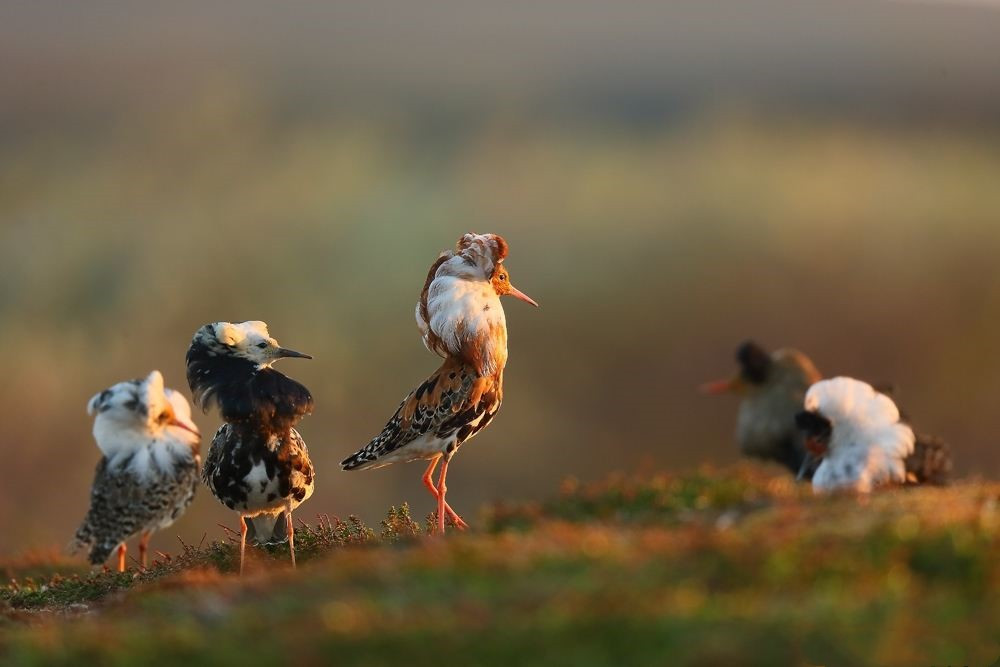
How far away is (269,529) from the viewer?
13.9m

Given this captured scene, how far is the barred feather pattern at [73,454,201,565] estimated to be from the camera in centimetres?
1691

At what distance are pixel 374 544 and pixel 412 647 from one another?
4728mm

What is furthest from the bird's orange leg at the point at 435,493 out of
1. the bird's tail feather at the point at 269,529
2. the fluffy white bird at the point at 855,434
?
the fluffy white bird at the point at 855,434

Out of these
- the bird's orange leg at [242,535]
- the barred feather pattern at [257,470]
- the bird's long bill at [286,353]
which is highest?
the bird's long bill at [286,353]

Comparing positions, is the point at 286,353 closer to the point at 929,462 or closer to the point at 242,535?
the point at 242,535

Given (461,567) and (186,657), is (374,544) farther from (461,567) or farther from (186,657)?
(186,657)

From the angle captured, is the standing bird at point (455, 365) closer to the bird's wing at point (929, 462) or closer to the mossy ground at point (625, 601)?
the mossy ground at point (625, 601)

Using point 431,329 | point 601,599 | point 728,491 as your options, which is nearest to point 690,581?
point 601,599

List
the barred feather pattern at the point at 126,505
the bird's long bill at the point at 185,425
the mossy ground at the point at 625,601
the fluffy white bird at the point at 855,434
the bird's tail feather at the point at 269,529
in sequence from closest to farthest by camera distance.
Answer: the mossy ground at the point at 625,601, the bird's tail feather at the point at 269,529, the fluffy white bird at the point at 855,434, the barred feather pattern at the point at 126,505, the bird's long bill at the point at 185,425

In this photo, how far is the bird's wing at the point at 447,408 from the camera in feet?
42.9

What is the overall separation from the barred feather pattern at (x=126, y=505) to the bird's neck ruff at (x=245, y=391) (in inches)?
157

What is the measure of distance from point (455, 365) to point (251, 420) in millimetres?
2080

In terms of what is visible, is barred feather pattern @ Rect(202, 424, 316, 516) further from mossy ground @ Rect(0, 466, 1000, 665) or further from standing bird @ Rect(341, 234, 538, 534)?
mossy ground @ Rect(0, 466, 1000, 665)

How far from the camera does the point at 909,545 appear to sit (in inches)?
339
